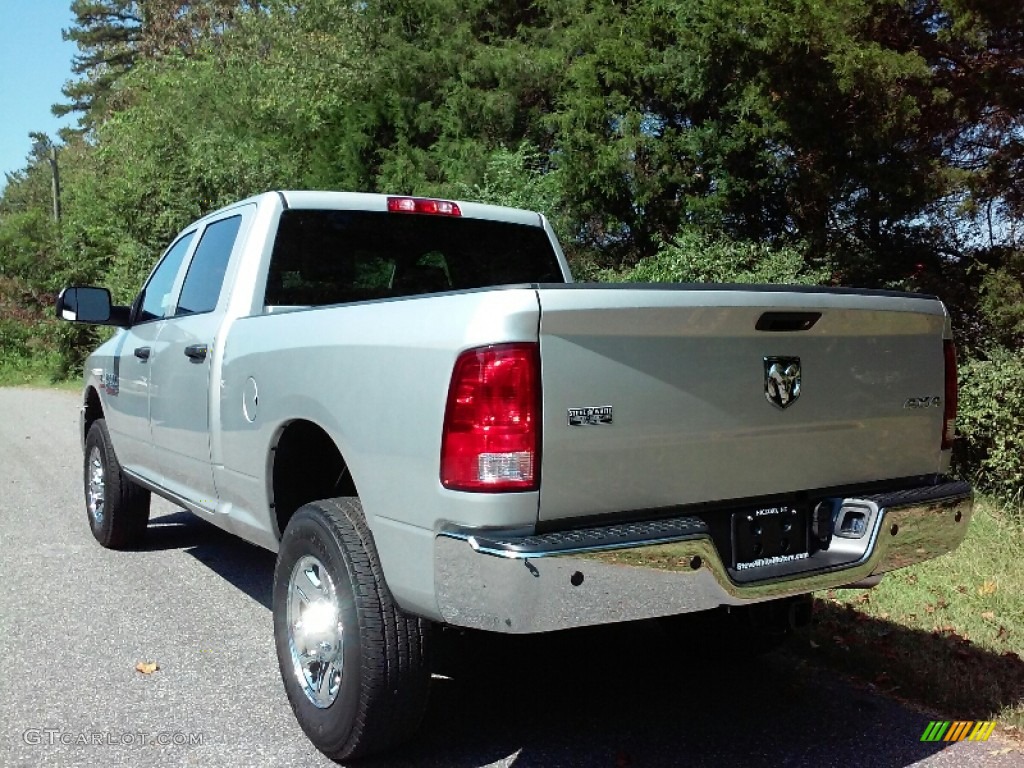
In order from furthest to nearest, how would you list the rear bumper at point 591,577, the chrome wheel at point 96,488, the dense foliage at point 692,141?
the dense foliage at point 692,141, the chrome wheel at point 96,488, the rear bumper at point 591,577

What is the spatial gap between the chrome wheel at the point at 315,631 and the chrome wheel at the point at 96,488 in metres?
3.36

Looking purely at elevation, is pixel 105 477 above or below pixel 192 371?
below

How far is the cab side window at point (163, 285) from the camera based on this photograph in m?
5.55

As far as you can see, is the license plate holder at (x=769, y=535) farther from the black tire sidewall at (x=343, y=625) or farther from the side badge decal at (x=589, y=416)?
the black tire sidewall at (x=343, y=625)

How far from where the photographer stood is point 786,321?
10.4 feet

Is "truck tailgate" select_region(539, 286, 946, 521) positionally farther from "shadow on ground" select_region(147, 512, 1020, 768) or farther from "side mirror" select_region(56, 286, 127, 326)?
"side mirror" select_region(56, 286, 127, 326)

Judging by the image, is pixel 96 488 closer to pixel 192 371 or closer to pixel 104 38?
pixel 192 371

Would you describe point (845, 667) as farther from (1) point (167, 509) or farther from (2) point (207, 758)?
(1) point (167, 509)

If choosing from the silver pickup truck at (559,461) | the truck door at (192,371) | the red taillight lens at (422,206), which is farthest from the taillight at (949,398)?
the truck door at (192,371)

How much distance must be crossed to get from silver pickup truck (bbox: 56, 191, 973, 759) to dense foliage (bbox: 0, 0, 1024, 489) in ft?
13.8

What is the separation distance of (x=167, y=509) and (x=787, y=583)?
20.0ft

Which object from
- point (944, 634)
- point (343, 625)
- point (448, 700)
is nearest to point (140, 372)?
point (448, 700)

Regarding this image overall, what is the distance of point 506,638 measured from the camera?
4672 mm

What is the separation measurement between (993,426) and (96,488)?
6.30 meters
